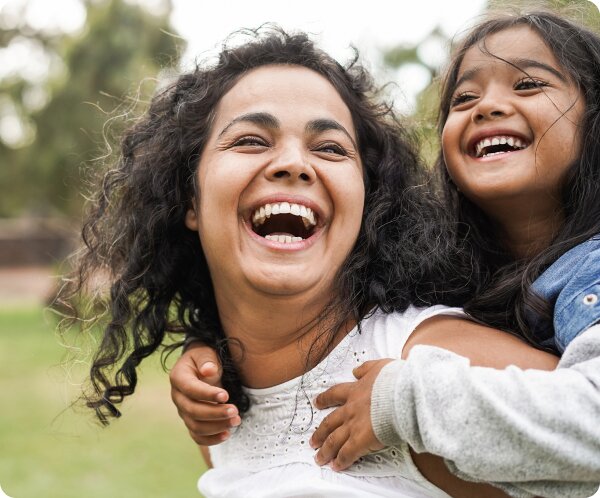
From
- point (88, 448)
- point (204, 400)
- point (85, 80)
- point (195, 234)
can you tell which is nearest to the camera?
point (204, 400)

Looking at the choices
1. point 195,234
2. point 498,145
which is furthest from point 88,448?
point 498,145

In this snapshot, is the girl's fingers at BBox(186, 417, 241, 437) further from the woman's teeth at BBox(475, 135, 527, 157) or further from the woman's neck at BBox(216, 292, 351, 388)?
the woman's teeth at BBox(475, 135, 527, 157)

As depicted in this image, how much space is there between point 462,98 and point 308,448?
127cm

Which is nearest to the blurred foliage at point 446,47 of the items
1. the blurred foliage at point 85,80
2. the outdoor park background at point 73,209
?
the outdoor park background at point 73,209

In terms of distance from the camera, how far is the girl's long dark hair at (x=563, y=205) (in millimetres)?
2266

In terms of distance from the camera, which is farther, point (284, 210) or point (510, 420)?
point (284, 210)

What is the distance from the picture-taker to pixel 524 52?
255cm

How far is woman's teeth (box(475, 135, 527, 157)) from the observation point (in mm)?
2508

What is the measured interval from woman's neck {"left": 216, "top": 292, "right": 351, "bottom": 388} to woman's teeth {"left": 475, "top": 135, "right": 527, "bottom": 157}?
2.37 feet

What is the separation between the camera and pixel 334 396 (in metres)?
2.16

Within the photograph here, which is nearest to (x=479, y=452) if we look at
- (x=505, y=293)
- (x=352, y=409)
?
(x=352, y=409)

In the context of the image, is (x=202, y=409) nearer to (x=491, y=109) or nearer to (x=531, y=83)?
(x=491, y=109)

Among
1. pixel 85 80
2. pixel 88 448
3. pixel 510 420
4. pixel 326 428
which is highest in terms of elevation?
pixel 85 80

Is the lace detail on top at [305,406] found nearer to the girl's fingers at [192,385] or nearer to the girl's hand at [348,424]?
the girl's hand at [348,424]
